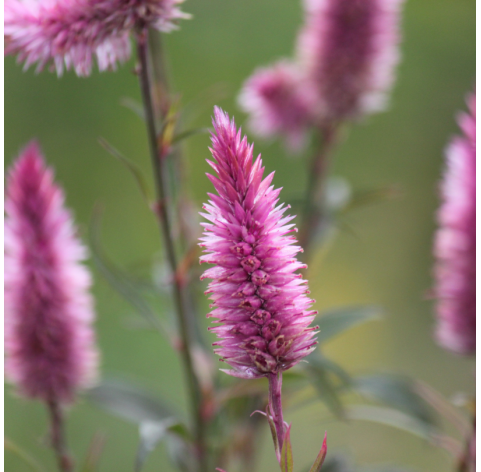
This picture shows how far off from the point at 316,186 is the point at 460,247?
0.70 ft

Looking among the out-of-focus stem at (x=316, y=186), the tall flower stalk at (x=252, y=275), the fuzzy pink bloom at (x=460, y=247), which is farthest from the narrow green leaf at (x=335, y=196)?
the tall flower stalk at (x=252, y=275)

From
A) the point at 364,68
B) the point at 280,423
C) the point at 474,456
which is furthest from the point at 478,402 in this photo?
the point at 364,68

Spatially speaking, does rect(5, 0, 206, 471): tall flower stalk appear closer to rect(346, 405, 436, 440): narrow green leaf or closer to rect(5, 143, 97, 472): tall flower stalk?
rect(5, 143, 97, 472): tall flower stalk

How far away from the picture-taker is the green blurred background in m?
1.39

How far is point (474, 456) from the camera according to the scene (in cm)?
49

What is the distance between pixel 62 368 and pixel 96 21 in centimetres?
30

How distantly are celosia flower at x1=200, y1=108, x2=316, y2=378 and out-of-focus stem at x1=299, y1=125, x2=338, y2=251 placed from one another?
0.39 meters

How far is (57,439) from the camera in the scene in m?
0.51

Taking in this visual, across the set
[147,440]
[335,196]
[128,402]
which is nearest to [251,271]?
[147,440]

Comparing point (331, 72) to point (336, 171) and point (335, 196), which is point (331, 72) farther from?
point (336, 171)

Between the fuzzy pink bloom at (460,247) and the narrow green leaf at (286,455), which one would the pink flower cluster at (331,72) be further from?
the narrow green leaf at (286,455)

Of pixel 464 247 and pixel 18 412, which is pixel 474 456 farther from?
pixel 18 412

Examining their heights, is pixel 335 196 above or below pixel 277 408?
above

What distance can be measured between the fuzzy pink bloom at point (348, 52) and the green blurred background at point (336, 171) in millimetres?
731
